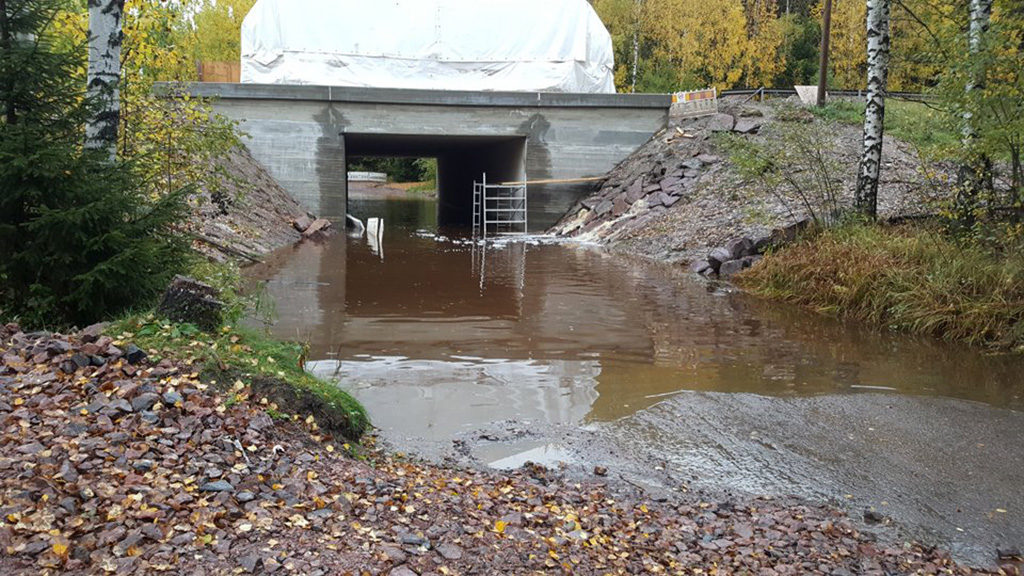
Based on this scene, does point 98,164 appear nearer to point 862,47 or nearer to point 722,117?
point 722,117

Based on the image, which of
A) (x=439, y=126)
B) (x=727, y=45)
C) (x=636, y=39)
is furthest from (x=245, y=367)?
(x=636, y=39)

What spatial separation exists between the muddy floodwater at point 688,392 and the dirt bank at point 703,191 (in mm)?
4819

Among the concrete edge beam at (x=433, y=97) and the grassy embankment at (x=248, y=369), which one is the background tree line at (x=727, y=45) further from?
the grassy embankment at (x=248, y=369)

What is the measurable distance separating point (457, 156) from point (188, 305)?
34.5 meters

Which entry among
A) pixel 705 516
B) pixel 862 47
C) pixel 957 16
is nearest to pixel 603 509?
pixel 705 516

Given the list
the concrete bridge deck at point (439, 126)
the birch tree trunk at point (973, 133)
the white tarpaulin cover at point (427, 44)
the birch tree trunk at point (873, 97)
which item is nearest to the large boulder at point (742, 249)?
the birch tree trunk at point (873, 97)

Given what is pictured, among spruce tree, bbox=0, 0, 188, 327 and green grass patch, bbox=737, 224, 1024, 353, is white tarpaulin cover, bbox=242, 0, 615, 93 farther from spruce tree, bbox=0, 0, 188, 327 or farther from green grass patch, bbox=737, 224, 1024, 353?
spruce tree, bbox=0, 0, 188, 327

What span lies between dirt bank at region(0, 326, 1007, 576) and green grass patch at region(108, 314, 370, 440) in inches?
7.2

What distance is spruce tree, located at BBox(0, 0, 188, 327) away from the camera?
620cm

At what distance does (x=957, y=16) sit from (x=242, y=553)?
37.8 feet

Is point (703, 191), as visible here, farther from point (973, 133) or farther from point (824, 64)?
point (973, 133)

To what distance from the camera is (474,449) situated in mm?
6109

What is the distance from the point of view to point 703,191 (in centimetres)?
2217

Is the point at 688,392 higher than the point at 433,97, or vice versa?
the point at 433,97
